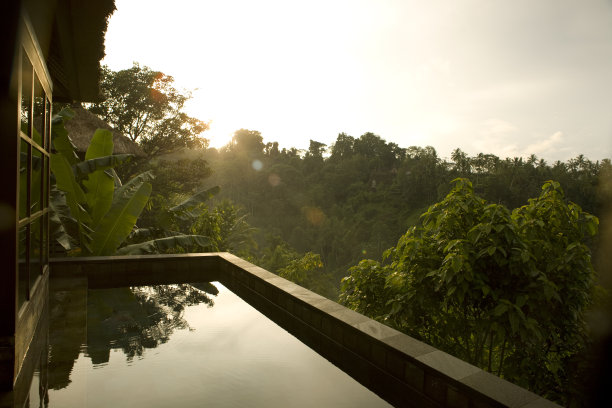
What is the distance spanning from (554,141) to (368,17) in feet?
9.29

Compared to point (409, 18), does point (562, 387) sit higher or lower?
lower

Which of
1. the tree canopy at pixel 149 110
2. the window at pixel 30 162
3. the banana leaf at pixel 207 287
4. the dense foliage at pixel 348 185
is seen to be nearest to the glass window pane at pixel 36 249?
the window at pixel 30 162

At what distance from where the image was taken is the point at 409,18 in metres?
5.56

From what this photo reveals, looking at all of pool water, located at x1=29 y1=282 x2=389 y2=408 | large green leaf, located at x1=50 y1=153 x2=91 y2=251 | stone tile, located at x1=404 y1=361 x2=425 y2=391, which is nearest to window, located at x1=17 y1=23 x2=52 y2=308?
pool water, located at x1=29 y1=282 x2=389 y2=408

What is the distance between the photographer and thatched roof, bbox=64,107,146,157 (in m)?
10.6

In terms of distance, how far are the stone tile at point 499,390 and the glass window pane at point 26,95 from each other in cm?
290

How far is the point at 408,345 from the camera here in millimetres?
2305

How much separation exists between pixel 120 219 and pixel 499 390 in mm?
5365

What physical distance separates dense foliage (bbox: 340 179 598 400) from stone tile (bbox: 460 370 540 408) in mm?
726

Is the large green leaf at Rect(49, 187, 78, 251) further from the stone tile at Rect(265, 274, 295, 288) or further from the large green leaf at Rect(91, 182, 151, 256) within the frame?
the stone tile at Rect(265, 274, 295, 288)

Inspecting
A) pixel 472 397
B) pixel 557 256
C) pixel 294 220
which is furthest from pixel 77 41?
pixel 294 220

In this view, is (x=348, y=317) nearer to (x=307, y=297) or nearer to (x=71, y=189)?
(x=307, y=297)

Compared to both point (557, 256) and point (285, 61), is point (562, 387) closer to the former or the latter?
point (557, 256)

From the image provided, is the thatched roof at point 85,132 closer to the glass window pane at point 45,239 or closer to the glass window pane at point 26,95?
the glass window pane at point 45,239
